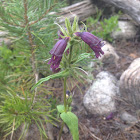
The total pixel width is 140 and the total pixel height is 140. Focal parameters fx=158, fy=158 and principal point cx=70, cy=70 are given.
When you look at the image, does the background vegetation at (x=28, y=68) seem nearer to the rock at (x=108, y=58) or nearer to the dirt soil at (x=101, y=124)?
the dirt soil at (x=101, y=124)

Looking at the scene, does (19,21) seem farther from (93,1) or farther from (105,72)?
(93,1)

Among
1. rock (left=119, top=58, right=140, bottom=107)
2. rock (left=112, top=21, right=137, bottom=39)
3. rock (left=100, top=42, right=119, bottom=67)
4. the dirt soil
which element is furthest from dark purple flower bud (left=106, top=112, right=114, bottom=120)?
rock (left=112, top=21, right=137, bottom=39)

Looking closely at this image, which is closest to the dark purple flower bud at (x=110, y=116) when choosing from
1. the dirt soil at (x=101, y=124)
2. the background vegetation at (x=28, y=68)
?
the dirt soil at (x=101, y=124)

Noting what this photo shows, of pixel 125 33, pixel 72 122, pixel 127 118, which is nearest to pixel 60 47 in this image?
pixel 72 122

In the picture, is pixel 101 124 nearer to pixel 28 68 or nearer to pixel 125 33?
pixel 28 68

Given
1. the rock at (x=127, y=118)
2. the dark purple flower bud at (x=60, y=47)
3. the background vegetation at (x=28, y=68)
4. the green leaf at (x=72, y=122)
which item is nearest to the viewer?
the dark purple flower bud at (x=60, y=47)

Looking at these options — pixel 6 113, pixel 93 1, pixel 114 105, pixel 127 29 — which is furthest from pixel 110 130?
pixel 93 1

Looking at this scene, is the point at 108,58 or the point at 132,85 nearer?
the point at 132,85
